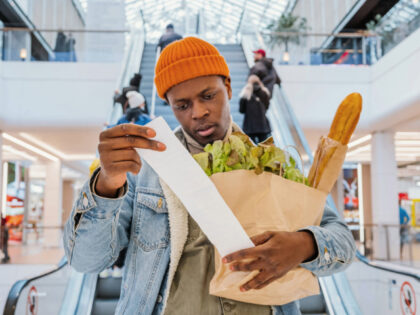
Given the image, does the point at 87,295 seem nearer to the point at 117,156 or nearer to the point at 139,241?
the point at 139,241

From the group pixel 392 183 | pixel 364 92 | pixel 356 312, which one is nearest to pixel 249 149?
pixel 356 312

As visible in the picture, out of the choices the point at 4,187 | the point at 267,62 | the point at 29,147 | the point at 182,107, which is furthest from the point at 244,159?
the point at 4,187

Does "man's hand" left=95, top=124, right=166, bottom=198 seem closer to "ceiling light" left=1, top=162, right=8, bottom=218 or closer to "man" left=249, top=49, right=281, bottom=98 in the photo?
"man" left=249, top=49, right=281, bottom=98

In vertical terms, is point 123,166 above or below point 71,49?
below

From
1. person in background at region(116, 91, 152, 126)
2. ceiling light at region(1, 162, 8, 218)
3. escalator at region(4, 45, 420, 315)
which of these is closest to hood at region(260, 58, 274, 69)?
person in background at region(116, 91, 152, 126)

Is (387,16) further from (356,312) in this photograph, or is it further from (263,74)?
(356,312)

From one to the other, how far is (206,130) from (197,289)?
525 millimetres

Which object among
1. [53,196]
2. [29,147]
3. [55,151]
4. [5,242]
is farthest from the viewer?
[53,196]

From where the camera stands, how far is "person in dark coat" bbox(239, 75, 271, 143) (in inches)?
237

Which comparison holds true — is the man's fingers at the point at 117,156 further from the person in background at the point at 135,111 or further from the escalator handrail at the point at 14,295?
the person in background at the point at 135,111

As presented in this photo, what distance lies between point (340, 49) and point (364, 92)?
1.50 meters

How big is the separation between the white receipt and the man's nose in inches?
14.9

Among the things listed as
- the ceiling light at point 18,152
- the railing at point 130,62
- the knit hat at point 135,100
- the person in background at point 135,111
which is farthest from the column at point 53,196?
the knit hat at point 135,100

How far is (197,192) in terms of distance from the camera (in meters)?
1.05
